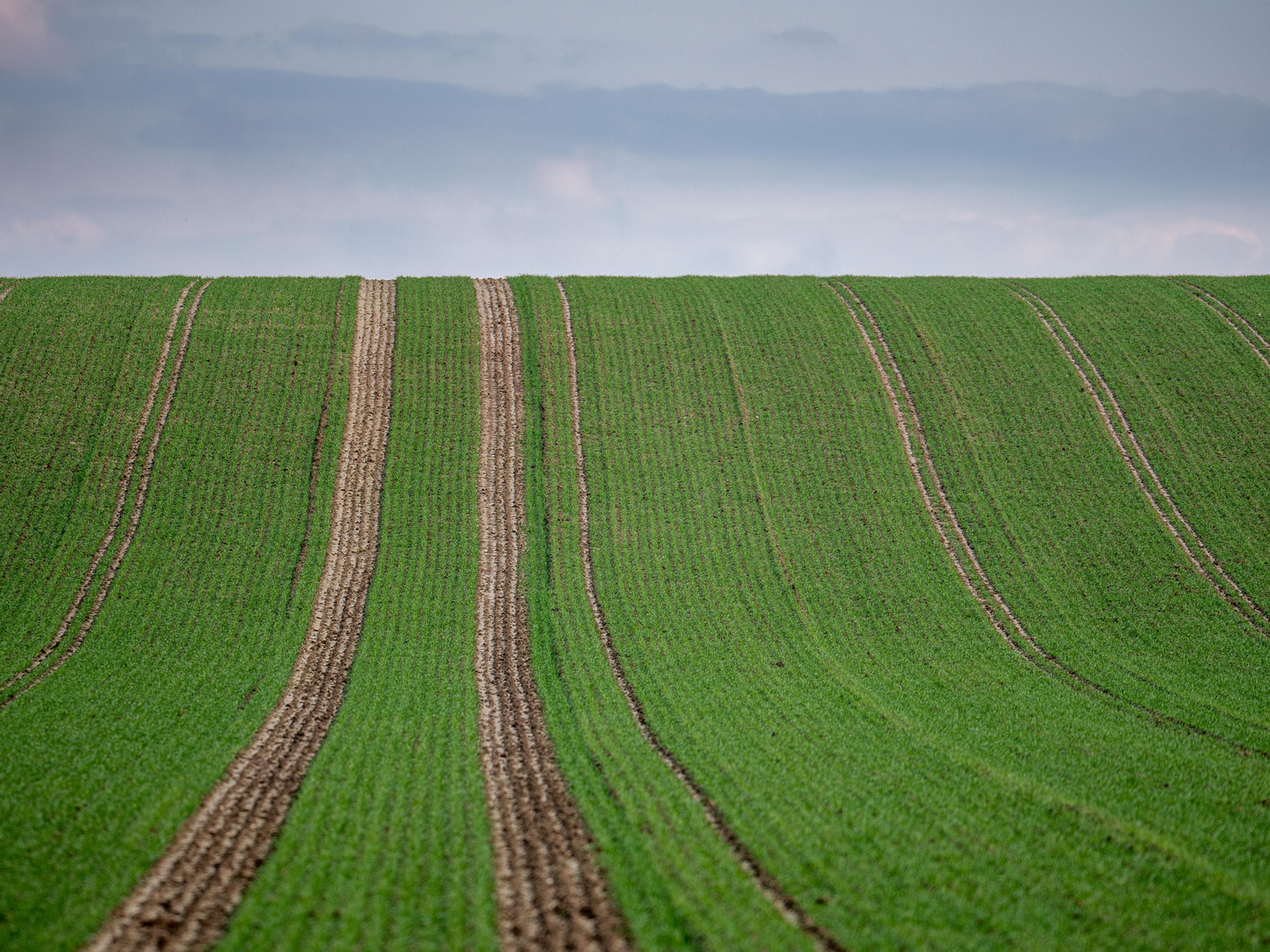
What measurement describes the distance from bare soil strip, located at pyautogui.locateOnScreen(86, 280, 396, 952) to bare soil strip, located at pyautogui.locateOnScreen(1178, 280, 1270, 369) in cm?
2487

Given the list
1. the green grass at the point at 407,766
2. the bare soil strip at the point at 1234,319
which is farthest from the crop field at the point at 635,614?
the bare soil strip at the point at 1234,319

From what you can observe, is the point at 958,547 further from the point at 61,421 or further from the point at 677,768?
the point at 61,421


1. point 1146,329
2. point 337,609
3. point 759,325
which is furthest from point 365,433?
point 1146,329

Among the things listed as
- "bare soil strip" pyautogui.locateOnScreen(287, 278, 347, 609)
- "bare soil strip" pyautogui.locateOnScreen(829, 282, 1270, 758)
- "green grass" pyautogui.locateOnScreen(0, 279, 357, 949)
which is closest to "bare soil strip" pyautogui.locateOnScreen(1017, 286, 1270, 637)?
"bare soil strip" pyautogui.locateOnScreen(829, 282, 1270, 758)

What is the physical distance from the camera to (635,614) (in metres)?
26.1

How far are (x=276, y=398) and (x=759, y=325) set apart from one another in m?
25.9

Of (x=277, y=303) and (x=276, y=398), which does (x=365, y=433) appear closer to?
(x=276, y=398)

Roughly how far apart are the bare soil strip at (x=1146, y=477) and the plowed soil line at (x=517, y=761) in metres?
25.0

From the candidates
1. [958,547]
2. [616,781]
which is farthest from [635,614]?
[958,547]

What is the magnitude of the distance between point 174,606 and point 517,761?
15599mm

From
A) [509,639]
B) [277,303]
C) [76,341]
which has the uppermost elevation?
[277,303]

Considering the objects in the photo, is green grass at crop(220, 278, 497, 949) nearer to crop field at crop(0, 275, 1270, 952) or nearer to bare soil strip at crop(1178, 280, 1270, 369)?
crop field at crop(0, 275, 1270, 952)

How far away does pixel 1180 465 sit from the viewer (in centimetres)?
3397

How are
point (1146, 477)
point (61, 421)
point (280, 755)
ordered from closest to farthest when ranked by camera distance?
point (280, 755) → point (61, 421) → point (1146, 477)
